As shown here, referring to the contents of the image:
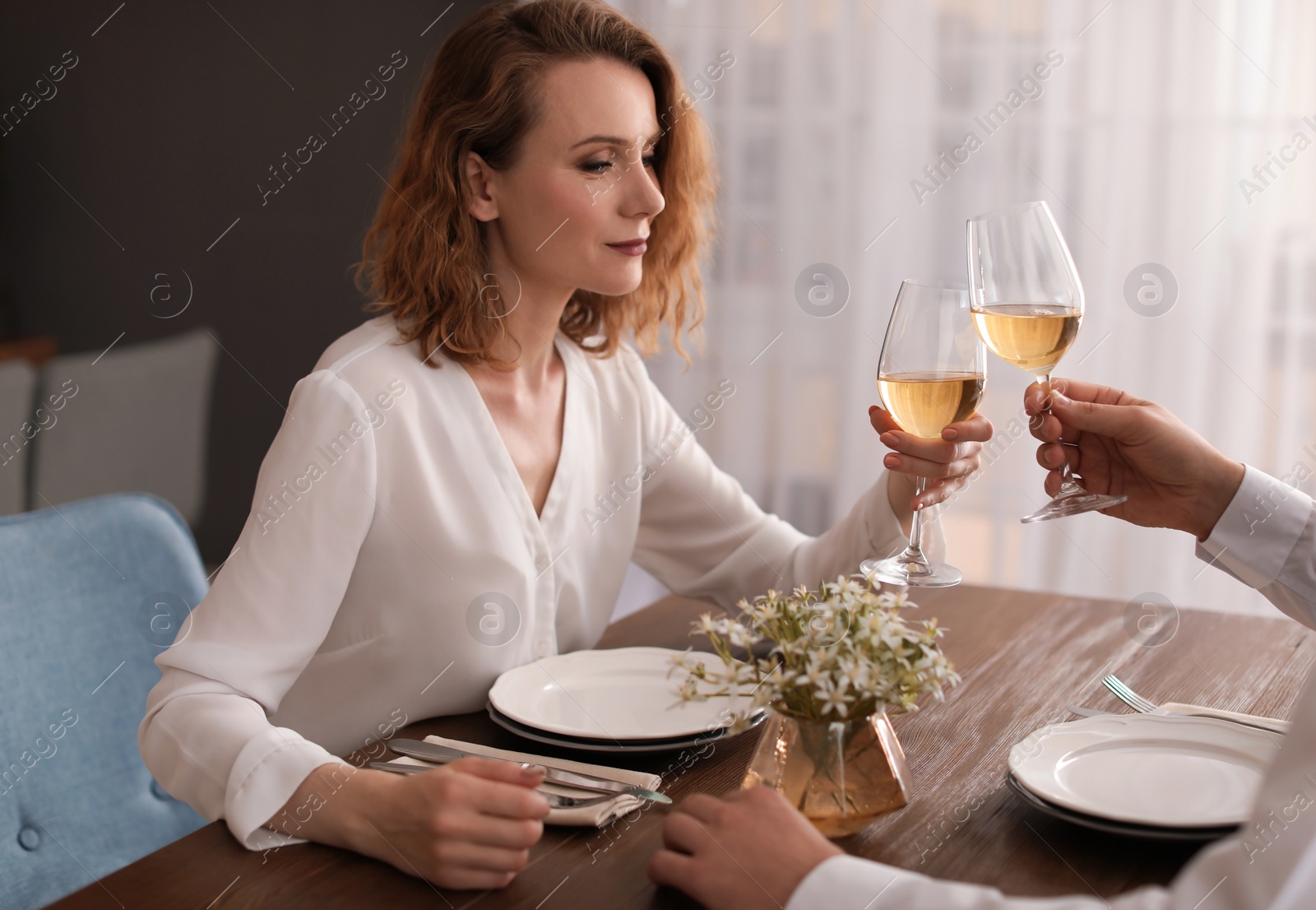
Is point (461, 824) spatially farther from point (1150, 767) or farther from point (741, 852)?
point (1150, 767)

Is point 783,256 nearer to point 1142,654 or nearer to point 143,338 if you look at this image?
point 143,338

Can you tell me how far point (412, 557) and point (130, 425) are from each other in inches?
44.6

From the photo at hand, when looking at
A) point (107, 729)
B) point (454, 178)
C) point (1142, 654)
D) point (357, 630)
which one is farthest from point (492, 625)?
point (1142, 654)

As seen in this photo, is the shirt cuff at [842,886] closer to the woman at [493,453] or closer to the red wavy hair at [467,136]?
the woman at [493,453]

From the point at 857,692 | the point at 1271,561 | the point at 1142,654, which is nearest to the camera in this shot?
the point at 857,692

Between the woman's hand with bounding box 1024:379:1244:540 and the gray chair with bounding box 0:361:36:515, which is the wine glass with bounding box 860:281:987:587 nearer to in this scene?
the woman's hand with bounding box 1024:379:1244:540

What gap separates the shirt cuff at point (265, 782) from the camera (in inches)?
36.9

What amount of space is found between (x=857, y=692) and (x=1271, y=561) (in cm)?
72

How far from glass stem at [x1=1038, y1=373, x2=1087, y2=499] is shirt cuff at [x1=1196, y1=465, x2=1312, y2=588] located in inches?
6.6

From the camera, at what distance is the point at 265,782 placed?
38.1 inches

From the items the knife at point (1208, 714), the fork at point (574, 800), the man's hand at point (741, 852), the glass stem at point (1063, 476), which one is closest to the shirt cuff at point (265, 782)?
the fork at point (574, 800)

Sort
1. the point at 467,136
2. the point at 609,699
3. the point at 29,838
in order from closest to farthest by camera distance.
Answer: the point at 609,699 < the point at 29,838 < the point at 467,136

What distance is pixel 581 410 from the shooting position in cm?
174

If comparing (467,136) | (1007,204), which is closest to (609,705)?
(467,136)
